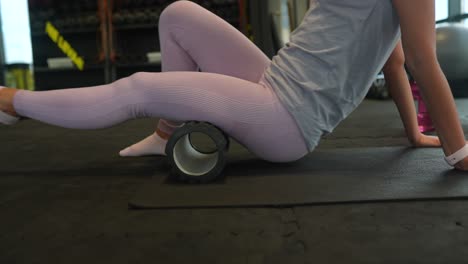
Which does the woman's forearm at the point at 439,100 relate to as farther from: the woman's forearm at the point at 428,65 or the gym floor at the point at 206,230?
the gym floor at the point at 206,230

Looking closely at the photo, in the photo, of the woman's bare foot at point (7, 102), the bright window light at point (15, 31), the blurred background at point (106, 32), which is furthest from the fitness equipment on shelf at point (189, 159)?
the bright window light at point (15, 31)

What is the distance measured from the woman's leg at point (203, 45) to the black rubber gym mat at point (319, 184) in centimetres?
26

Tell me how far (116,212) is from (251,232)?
27cm

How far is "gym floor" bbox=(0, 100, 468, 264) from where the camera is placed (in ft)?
1.95

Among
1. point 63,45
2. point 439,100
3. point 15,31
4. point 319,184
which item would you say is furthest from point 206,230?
point 15,31

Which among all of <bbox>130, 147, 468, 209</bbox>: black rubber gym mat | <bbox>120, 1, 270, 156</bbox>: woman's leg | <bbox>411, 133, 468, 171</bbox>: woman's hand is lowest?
<bbox>411, 133, 468, 171</bbox>: woman's hand

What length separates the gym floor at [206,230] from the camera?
0.59 metres

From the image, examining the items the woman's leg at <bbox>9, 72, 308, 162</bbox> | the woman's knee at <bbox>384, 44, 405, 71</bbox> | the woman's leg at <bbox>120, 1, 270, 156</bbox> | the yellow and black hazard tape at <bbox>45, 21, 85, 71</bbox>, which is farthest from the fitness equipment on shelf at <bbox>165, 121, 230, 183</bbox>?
the yellow and black hazard tape at <bbox>45, 21, 85, 71</bbox>

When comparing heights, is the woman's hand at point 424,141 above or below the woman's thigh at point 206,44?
below

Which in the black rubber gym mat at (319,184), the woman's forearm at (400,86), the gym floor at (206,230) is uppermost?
the woman's forearm at (400,86)

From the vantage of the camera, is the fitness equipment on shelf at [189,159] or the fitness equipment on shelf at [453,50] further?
the fitness equipment on shelf at [453,50]

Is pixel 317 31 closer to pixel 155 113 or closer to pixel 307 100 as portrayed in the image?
pixel 307 100

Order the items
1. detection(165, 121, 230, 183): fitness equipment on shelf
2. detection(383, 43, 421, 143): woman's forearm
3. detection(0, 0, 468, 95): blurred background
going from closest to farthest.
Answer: detection(165, 121, 230, 183): fitness equipment on shelf < detection(383, 43, 421, 143): woman's forearm < detection(0, 0, 468, 95): blurred background

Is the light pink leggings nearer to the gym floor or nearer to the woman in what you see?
the woman
